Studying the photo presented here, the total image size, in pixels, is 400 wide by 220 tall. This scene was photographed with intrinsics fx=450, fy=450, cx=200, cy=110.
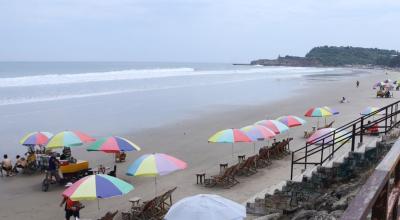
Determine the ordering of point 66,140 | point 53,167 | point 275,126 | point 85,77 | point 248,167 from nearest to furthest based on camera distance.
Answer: point 53,167 → point 248,167 → point 66,140 → point 275,126 → point 85,77

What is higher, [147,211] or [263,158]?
[263,158]

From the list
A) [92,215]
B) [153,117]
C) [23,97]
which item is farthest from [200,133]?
[23,97]

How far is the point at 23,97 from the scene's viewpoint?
133 feet

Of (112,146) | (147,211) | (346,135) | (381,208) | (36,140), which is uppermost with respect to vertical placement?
(381,208)

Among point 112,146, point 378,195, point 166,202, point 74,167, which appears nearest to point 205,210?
point 166,202

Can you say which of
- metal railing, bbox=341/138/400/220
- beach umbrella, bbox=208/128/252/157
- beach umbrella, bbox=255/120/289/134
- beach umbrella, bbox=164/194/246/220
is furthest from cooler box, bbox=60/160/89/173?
metal railing, bbox=341/138/400/220

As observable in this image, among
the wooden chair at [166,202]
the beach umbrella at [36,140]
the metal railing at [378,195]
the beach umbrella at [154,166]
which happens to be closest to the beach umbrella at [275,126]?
the beach umbrella at [154,166]

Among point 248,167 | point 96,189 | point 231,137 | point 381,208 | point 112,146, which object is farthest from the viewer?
point 231,137

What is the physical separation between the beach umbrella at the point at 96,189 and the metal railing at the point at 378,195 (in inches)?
287

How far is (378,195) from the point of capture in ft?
6.16

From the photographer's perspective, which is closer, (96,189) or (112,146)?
(96,189)

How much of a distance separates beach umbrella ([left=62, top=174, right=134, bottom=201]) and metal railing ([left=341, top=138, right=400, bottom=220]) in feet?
23.9

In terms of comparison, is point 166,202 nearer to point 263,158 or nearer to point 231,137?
point 231,137

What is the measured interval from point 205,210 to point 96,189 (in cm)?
295
